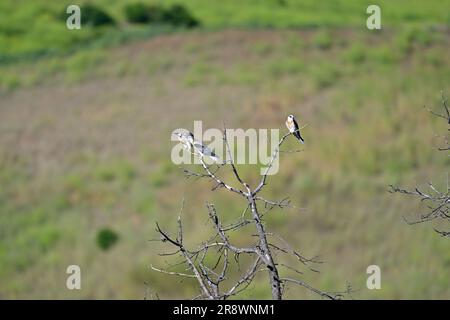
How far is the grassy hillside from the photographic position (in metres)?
23.7

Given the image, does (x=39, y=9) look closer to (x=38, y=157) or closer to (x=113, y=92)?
(x=113, y=92)

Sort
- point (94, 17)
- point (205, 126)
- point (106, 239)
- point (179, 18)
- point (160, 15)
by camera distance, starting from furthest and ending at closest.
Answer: point (94, 17) < point (160, 15) < point (179, 18) < point (205, 126) < point (106, 239)

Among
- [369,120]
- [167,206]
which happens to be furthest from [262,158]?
[369,120]

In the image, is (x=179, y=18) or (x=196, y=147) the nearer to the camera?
(x=196, y=147)

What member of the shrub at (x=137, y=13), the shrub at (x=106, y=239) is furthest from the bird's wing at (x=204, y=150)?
the shrub at (x=137, y=13)

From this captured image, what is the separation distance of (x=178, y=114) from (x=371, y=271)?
39.5 ft

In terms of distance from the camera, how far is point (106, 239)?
1001 inches

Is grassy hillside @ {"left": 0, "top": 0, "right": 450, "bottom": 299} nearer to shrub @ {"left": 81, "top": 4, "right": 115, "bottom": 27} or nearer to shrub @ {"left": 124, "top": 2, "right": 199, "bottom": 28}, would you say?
shrub @ {"left": 81, "top": 4, "right": 115, "bottom": 27}

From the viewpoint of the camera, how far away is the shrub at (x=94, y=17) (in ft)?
145

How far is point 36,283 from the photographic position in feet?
78.2

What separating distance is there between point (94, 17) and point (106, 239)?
2114 centimetres

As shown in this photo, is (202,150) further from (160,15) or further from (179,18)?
(160,15)

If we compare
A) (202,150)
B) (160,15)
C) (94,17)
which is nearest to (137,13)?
(160,15)

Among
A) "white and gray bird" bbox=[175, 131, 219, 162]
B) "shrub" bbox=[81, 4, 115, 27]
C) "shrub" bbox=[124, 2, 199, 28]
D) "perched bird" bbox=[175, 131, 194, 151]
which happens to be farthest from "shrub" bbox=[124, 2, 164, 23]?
"white and gray bird" bbox=[175, 131, 219, 162]
